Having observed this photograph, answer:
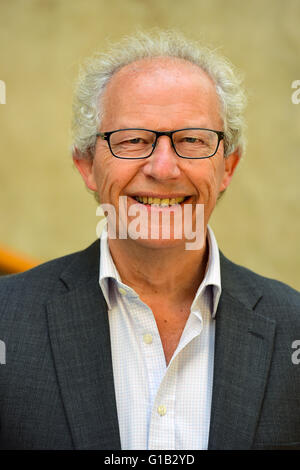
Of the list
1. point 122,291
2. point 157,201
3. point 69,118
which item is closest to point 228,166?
point 157,201

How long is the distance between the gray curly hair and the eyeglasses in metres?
0.12

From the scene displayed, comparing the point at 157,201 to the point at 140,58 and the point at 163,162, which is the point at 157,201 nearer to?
the point at 163,162

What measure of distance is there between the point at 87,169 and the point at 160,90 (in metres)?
0.37

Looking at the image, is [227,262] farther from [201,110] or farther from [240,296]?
[201,110]

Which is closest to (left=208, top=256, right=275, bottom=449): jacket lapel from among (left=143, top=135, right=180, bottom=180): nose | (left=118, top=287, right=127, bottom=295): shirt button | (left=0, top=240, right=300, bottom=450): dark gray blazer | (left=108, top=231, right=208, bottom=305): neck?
(left=0, top=240, right=300, bottom=450): dark gray blazer

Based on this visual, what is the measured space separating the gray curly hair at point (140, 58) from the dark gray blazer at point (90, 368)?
40cm

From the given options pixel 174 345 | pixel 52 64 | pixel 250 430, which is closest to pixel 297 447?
pixel 250 430

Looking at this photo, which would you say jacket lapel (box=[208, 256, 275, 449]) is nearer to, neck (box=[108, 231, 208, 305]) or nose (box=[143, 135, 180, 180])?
neck (box=[108, 231, 208, 305])

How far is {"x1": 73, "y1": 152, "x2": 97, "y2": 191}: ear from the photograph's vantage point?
5.89 ft

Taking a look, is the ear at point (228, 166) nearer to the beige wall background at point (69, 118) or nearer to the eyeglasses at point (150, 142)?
the eyeglasses at point (150, 142)

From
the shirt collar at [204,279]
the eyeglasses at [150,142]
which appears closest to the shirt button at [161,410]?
the shirt collar at [204,279]

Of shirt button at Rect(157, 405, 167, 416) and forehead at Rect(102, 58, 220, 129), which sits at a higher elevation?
forehead at Rect(102, 58, 220, 129)

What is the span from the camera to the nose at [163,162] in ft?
5.04
